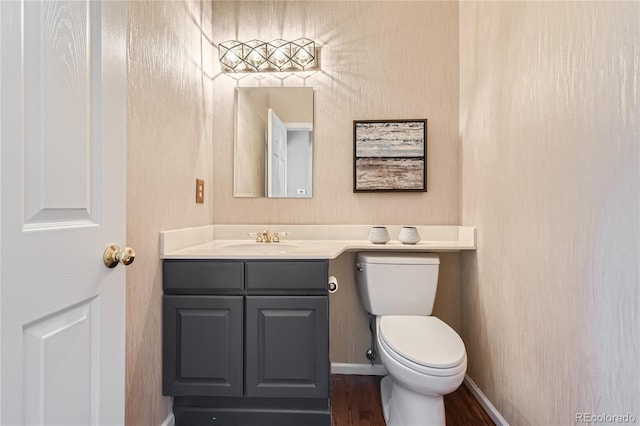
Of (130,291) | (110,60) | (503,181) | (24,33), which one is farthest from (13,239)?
(503,181)

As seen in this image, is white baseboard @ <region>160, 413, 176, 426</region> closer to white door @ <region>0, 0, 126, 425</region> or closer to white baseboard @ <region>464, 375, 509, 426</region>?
white door @ <region>0, 0, 126, 425</region>

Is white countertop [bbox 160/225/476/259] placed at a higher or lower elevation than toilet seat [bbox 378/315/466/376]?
higher

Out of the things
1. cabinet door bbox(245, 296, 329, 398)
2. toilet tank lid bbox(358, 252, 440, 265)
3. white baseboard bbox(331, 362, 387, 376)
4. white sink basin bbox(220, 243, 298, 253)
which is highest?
white sink basin bbox(220, 243, 298, 253)

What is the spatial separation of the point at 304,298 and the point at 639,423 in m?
1.10

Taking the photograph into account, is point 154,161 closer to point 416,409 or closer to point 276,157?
point 276,157

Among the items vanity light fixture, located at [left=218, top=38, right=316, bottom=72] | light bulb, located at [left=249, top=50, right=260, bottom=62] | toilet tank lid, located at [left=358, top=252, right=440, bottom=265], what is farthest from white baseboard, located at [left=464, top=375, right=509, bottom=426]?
light bulb, located at [left=249, top=50, right=260, bottom=62]

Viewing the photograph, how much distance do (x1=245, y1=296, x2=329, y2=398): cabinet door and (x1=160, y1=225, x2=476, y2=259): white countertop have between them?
316 millimetres

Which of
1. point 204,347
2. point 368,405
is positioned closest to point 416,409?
point 368,405

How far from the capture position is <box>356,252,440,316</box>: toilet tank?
1.84m

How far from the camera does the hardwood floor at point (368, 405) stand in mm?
1644

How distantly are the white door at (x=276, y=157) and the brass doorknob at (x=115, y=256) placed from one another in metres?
1.25

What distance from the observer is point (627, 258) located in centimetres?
92

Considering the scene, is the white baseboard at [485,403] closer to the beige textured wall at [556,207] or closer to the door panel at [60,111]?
the beige textured wall at [556,207]

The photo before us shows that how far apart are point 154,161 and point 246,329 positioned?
81 centimetres
